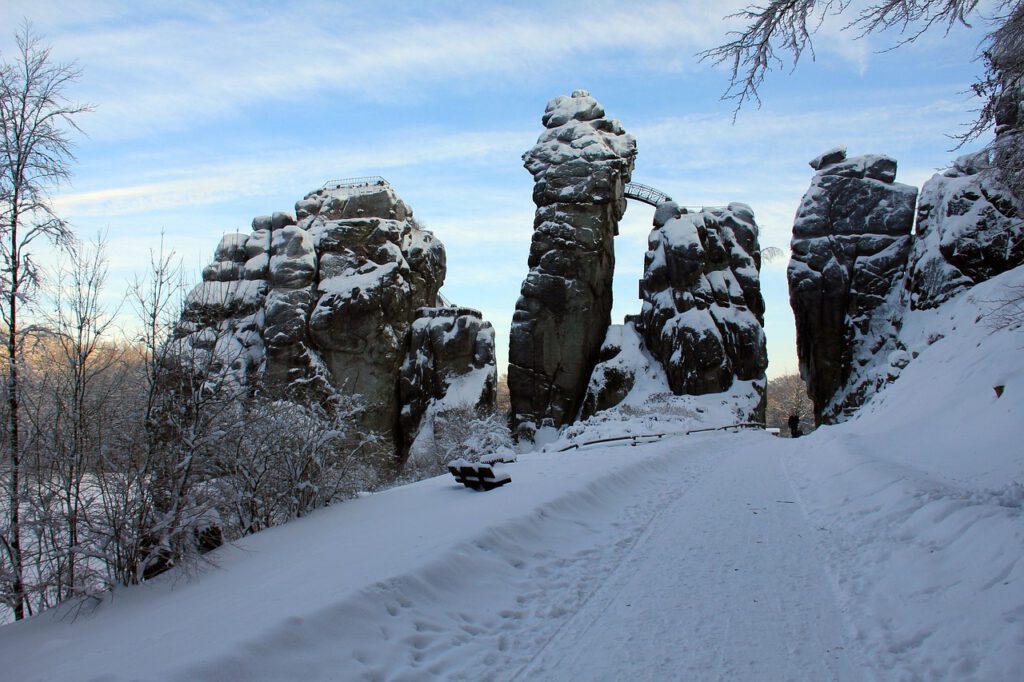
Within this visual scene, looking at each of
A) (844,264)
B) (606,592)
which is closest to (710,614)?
(606,592)

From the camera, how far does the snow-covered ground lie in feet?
13.5

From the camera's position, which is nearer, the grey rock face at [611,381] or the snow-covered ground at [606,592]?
the snow-covered ground at [606,592]

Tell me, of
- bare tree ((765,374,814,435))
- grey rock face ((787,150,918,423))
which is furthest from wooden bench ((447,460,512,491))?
bare tree ((765,374,814,435))

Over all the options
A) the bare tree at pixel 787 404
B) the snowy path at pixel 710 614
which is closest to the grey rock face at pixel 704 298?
the bare tree at pixel 787 404

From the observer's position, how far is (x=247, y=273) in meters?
46.4

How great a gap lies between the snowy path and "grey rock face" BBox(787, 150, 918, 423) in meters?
35.2

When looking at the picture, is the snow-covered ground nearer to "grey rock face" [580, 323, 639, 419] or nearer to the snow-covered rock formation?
"grey rock face" [580, 323, 639, 419]

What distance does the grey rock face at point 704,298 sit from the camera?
40844 millimetres

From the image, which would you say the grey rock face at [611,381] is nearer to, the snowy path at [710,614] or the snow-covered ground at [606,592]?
the snow-covered ground at [606,592]

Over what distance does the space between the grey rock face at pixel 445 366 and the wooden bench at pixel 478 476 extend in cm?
3179

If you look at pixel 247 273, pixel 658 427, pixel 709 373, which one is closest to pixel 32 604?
pixel 658 427

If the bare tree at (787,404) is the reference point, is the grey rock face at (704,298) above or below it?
above

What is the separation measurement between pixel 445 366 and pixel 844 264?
28.0m

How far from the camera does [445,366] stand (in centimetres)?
4434
